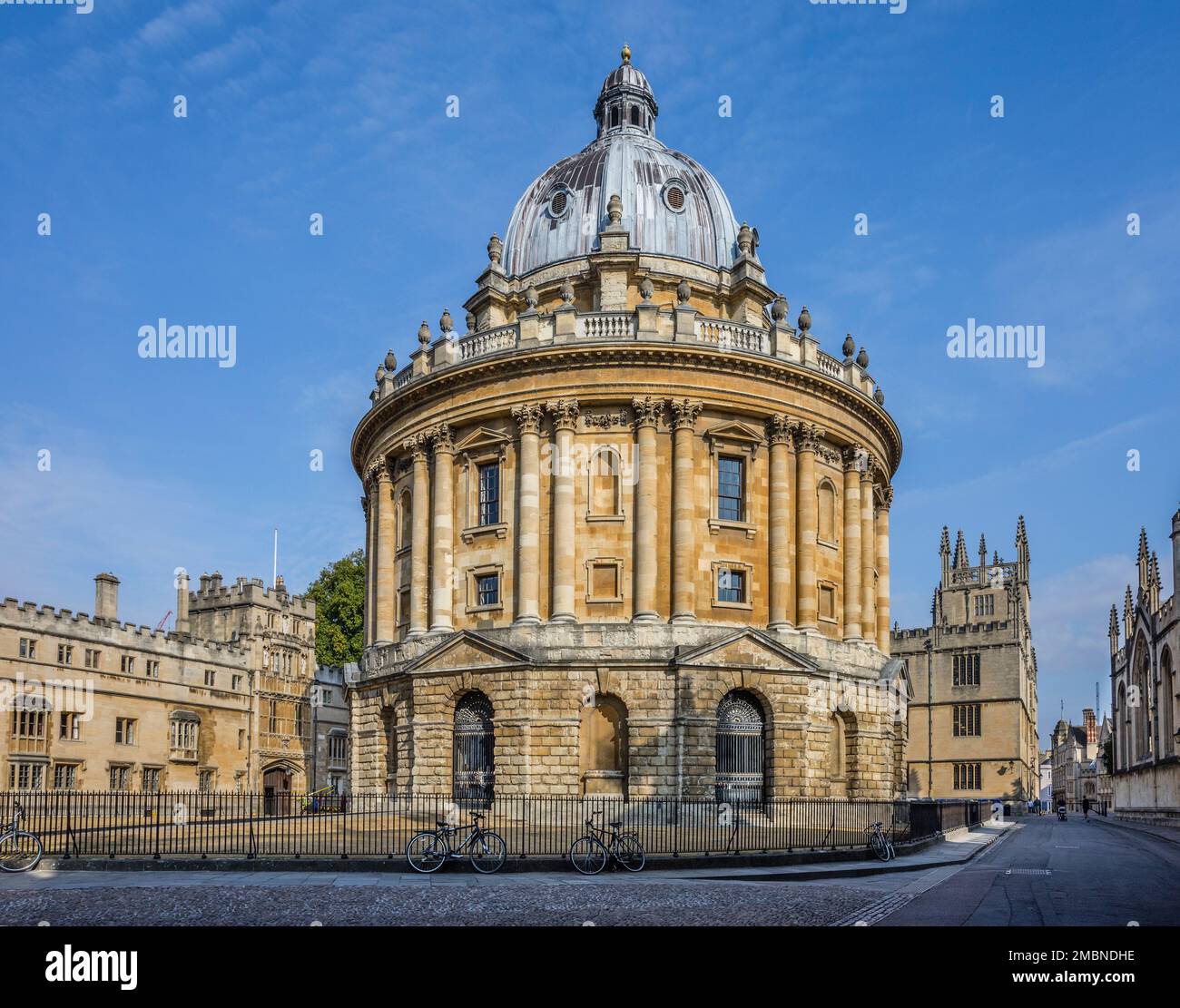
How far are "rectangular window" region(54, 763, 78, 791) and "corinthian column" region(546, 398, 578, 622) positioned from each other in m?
28.9

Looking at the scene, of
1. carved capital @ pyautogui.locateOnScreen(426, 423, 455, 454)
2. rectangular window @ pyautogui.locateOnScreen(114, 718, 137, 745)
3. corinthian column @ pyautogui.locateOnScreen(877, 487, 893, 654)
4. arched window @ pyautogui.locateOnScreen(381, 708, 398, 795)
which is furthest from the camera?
rectangular window @ pyautogui.locateOnScreen(114, 718, 137, 745)

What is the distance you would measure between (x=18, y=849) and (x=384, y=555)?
69.7ft

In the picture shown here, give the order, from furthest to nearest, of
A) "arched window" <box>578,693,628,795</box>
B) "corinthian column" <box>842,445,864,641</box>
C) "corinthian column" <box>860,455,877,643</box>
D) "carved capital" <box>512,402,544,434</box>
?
A: "corinthian column" <box>860,455,877,643</box>
"corinthian column" <box>842,445,864,641</box>
"carved capital" <box>512,402,544,434</box>
"arched window" <box>578,693,628,795</box>

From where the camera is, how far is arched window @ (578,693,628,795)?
123 ft

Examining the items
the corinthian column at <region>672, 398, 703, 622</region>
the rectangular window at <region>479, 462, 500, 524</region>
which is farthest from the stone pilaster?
the rectangular window at <region>479, 462, 500, 524</region>

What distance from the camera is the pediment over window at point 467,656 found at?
3803 cm

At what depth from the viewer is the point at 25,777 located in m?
52.7

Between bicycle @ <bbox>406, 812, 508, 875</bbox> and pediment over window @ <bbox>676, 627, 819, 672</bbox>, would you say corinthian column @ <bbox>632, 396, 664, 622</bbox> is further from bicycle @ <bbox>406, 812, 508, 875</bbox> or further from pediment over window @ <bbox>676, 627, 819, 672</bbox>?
bicycle @ <bbox>406, 812, 508, 875</bbox>

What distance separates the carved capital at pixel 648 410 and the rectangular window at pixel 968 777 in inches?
2253

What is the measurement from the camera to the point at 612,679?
37.6m

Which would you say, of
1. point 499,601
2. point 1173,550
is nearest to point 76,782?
point 499,601

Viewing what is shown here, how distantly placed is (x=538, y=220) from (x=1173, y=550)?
38.4 m

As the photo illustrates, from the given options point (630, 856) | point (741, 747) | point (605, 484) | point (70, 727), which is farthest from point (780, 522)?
point (70, 727)

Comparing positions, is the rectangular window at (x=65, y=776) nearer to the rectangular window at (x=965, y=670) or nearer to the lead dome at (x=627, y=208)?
the lead dome at (x=627, y=208)
